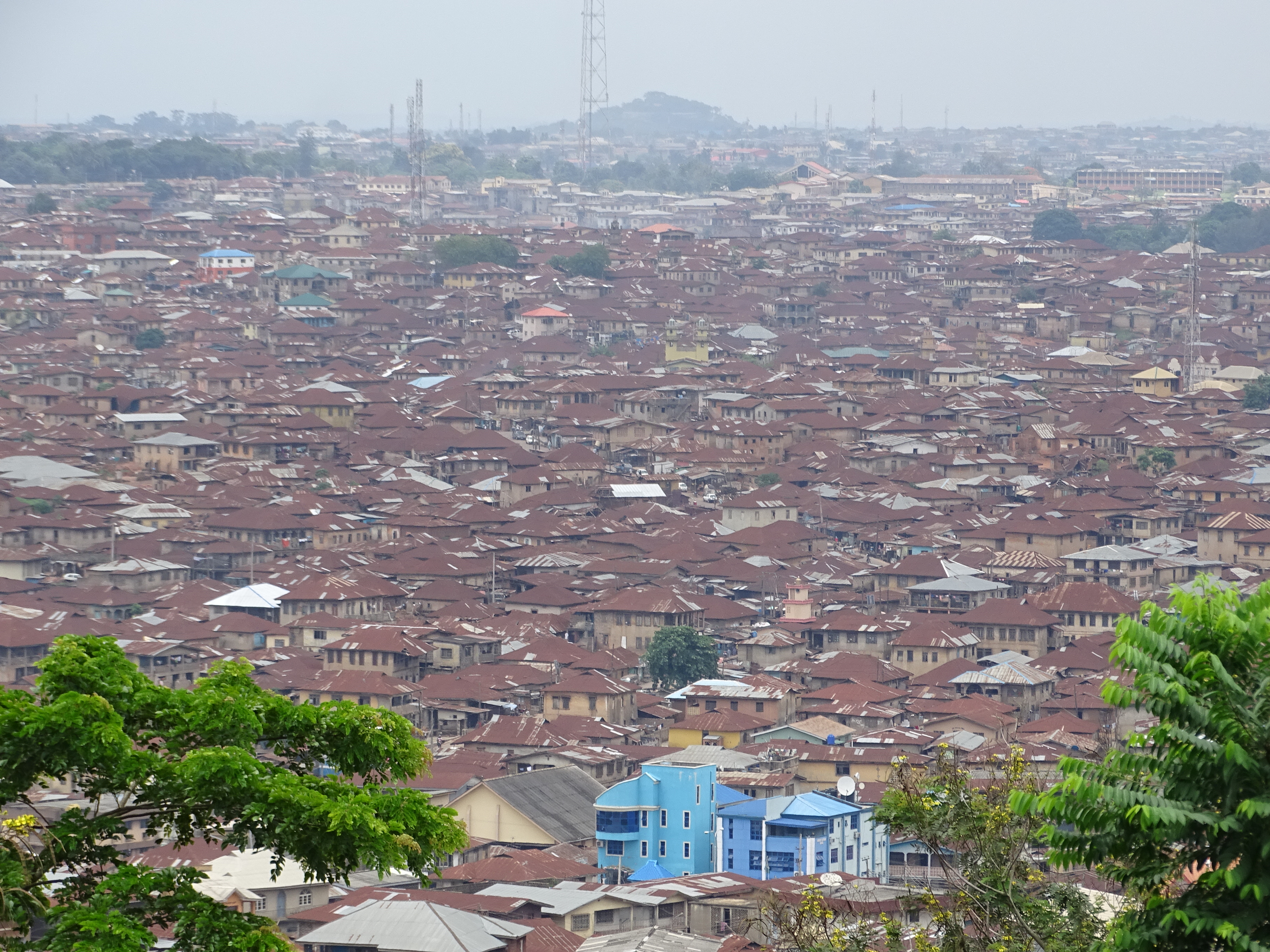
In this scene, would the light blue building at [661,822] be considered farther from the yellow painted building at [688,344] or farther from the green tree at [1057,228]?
the green tree at [1057,228]

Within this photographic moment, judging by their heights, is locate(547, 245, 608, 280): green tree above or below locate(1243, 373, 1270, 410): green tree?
above

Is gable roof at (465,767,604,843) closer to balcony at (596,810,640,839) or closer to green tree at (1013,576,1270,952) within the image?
balcony at (596,810,640,839)

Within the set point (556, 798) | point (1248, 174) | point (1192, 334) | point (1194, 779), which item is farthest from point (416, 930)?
point (1248, 174)

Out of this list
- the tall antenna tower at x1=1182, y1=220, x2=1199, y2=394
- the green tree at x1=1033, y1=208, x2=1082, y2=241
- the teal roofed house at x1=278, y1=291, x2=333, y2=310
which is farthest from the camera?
the green tree at x1=1033, y1=208, x2=1082, y2=241

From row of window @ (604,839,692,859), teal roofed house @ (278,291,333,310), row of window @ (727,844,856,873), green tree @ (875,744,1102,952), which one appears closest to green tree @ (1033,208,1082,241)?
teal roofed house @ (278,291,333,310)

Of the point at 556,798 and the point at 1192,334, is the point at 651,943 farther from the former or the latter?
the point at 1192,334

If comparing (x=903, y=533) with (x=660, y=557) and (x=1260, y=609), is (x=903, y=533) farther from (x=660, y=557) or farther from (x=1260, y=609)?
(x=1260, y=609)
